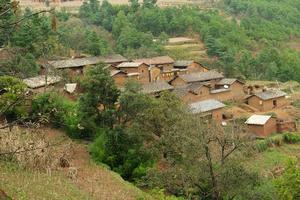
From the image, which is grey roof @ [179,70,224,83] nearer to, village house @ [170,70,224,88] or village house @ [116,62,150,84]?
village house @ [170,70,224,88]

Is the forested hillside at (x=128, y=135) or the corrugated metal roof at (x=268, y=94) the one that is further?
the corrugated metal roof at (x=268, y=94)

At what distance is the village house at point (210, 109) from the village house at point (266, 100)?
4866 millimetres

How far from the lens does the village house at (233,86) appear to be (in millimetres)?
38312

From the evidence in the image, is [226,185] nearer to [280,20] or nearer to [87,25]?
[87,25]

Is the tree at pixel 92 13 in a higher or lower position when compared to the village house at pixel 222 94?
higher

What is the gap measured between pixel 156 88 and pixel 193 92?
280 centimetres

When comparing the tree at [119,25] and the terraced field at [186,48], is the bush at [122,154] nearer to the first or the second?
the terraced field at [186,48]

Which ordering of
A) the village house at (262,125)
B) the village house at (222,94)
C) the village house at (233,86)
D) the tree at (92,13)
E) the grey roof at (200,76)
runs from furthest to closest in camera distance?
1. the tree at (92,13)
2. the village house at (233,86)
3. the grey roof at (200,76)
4. the village house at (222,94)
5. the village house at (262,125)

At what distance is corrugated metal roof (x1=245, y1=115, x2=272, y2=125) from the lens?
31614mm

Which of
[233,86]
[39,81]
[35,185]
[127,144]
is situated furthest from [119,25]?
[35,185]

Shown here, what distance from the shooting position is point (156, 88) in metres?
33.6

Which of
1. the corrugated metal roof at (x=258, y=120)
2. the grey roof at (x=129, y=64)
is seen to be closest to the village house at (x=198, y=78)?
the grey roof at (x=129, y=64)

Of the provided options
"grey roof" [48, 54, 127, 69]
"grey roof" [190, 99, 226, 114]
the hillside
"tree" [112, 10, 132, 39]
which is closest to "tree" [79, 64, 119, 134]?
the hillside

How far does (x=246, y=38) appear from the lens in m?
63.4
